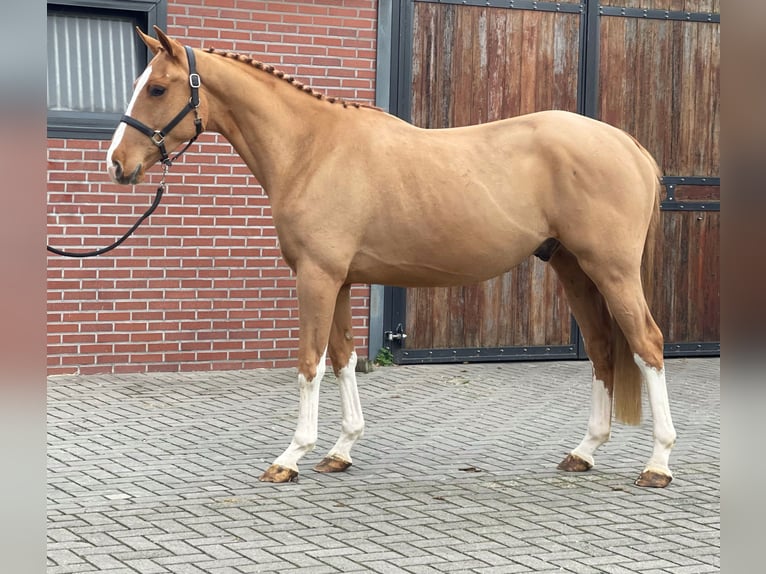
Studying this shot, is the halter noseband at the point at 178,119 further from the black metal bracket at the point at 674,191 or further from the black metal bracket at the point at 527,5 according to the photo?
the black metal bracket at the point at 674,191

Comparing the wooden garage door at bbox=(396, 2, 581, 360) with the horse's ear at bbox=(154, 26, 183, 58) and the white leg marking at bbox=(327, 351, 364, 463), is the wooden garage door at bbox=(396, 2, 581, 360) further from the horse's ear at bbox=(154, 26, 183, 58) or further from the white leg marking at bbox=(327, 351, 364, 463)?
the horse's ear at bbox=(154, 26, 183, 58)

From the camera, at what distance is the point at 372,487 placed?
5117 millimetres

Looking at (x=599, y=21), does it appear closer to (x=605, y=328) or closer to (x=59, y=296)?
(x=605, y=328)

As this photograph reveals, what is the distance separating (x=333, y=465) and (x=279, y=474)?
0.39 m

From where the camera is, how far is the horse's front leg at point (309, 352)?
517 cm

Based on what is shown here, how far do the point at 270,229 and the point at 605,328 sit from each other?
3912 mm

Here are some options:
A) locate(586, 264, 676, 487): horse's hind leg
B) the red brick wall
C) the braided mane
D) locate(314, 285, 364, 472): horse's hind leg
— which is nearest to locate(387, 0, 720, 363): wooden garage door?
the red brick wall

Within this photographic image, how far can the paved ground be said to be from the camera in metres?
3.92

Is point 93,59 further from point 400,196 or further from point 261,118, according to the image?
point 400,196

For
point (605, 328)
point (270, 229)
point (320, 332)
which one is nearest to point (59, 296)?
point (270, 229)

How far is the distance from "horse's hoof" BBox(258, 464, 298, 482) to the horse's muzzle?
1.66 meters

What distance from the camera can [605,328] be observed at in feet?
18.6

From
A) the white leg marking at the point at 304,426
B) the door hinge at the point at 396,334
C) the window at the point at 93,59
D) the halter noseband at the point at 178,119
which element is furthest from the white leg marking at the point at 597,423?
the window at the point at 93,59
